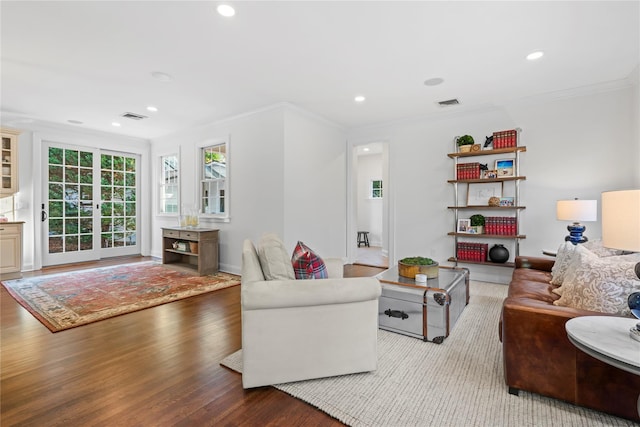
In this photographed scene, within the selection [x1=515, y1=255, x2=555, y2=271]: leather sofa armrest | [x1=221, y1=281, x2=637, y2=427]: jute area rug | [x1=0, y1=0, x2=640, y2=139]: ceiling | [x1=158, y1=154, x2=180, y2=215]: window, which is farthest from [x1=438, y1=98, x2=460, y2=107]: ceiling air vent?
[x1=158, y1=154, x2=180, y2=215]: window

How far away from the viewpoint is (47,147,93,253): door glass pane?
224 inches

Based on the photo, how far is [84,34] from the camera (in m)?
2.71

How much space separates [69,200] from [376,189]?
7130mm

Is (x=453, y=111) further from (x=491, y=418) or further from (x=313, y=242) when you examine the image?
(x=491, y=418)

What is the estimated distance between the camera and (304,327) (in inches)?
73.0

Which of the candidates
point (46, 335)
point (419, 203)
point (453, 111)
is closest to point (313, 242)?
point (419, 203)

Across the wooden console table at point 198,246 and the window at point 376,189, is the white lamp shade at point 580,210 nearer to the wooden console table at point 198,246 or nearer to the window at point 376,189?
the wooden console table at point 198,246

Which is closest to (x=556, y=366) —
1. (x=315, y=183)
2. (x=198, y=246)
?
(x=315, y=183)

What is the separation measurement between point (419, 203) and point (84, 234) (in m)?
6.47

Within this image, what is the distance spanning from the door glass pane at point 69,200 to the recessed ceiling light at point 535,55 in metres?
7.46

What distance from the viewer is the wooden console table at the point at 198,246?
15.9 feet

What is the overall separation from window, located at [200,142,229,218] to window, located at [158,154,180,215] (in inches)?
32.1

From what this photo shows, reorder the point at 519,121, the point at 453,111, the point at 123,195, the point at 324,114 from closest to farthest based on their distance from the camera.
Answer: the point at 519,121
the point at 453,111
the point at 324,114
the point at 123,195

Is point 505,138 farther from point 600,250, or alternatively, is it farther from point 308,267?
point 308,267
